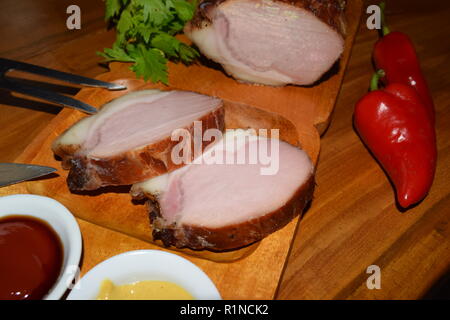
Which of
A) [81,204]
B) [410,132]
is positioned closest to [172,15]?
[81,204]

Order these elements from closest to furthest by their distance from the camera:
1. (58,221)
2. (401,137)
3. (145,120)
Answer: (58,221)
(145,120)
(401,137)

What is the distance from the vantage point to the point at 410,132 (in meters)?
2.47

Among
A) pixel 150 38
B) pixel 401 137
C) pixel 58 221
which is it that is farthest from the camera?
pixel 150 38

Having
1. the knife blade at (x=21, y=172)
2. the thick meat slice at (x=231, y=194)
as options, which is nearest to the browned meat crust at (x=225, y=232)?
the thick meat slice at (x=231, y=194)

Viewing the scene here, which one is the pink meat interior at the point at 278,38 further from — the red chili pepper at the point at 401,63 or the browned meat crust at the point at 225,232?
the browned meat crust at the point at 225,232

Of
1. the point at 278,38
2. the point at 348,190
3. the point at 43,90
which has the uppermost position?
the point at 278,38

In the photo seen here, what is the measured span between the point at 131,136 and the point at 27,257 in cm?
84

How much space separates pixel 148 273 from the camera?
5.54ft

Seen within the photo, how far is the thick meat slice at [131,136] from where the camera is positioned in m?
2.10

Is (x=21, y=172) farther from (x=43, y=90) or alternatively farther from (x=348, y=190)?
(x=348, y=190)

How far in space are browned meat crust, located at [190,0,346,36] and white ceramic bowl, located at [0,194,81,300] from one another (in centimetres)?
157

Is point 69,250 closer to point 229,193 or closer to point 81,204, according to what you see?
point 81,204

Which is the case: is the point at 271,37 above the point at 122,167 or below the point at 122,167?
above

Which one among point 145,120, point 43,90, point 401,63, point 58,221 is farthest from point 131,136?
point 401,63
